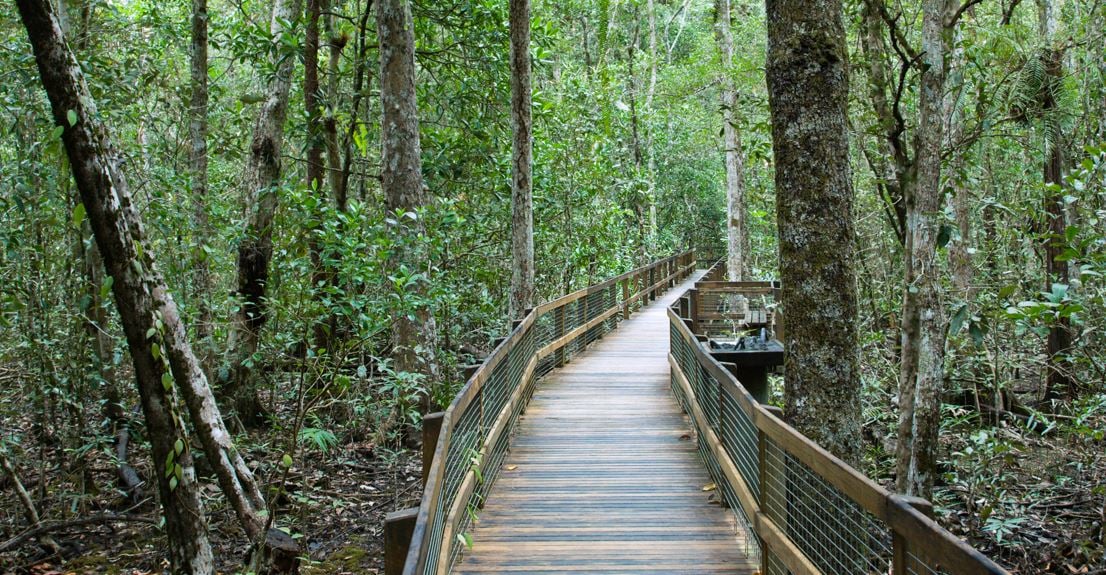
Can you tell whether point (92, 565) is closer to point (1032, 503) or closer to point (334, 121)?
point (334, 121)

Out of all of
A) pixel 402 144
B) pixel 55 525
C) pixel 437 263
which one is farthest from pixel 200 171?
pixel 55 525

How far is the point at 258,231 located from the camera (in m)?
10.1

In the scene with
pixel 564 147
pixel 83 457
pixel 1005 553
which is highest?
pixel 564 147

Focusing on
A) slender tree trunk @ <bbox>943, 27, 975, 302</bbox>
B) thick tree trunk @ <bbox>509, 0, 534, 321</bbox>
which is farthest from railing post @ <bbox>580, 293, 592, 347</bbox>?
slender tree trunk @ <bbox>943, 27, 975, 302</bbox>

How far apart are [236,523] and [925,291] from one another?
7383mm

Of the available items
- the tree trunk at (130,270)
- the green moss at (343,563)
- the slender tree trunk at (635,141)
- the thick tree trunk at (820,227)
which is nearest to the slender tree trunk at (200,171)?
the green moss at (343,563)

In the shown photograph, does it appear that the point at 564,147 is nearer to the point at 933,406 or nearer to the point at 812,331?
the point at 933,406

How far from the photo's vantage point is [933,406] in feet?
26.8

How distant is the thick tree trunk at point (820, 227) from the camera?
493 centimetres

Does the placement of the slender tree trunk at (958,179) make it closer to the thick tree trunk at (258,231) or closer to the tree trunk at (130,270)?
the tree trunk at (130,270)

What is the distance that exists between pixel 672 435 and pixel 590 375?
3.65 m

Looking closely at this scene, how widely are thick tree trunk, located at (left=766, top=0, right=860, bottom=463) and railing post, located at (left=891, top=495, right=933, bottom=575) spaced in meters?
2.22

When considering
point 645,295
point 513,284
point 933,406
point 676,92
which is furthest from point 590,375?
point 676,92

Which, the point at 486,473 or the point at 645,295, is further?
the point at 645,295
